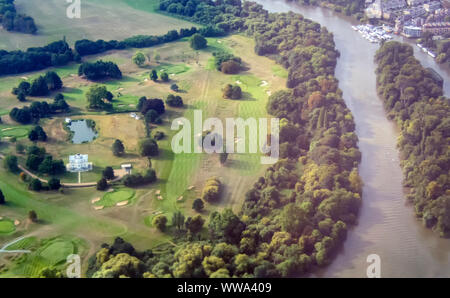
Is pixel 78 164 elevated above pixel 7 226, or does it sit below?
above

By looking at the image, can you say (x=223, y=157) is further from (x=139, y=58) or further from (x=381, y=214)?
(x=139, y=58)

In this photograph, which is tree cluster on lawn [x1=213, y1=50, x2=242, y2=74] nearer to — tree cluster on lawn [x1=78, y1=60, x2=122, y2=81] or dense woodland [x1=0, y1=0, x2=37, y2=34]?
tree cluster on lawn [x1=78, y1=60, x2=122, y2=81]

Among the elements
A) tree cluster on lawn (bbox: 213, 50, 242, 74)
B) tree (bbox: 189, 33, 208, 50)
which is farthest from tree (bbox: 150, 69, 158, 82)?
tree (bbox: 189, 33, 208, 50)

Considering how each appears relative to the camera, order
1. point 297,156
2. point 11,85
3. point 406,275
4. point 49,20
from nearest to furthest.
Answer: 1. point 406,275
2. point 297,156
3. point 11,85
4. point 49,20

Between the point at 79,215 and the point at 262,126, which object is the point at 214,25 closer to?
the point at 262,126

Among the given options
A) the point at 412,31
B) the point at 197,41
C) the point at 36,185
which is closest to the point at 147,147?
the point at 36,185

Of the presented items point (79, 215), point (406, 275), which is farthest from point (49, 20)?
point (406, 275)
